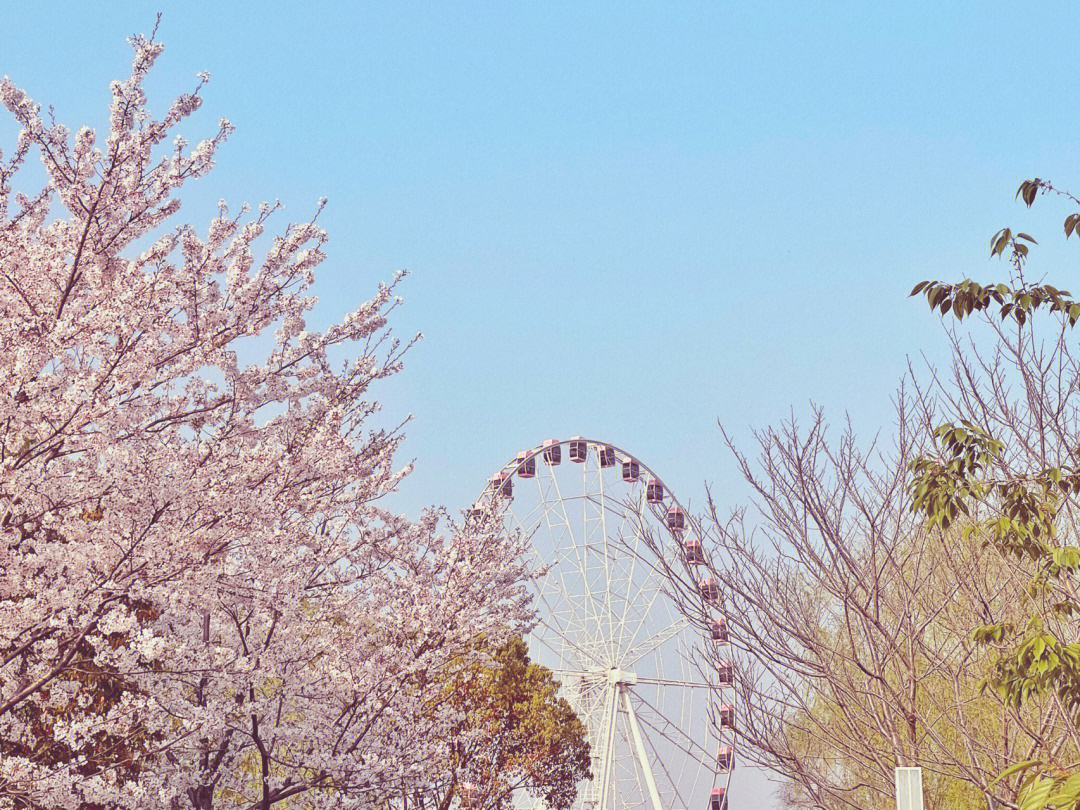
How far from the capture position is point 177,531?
4602 millimetres

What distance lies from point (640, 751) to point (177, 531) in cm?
1776

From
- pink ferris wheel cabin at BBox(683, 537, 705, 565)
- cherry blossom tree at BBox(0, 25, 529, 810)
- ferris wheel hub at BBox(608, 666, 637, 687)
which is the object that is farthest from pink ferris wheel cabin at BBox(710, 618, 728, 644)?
ferris wheel hub at BBox(608, 666, 637, 687)

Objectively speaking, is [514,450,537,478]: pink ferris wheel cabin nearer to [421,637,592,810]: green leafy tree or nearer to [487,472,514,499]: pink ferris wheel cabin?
[487,472,514,499]: pink ferris wheel cabin

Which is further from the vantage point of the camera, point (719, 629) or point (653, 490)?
point (653, 490)

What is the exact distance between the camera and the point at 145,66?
196 inches

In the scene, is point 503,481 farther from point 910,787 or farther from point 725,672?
point 910,787

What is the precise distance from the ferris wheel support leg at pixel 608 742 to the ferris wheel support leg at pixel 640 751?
0.25 meters

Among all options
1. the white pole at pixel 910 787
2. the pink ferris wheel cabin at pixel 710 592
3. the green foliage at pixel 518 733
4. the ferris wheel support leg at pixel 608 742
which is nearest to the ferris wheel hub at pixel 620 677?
the ferris wheel support leg at pixel 608 742

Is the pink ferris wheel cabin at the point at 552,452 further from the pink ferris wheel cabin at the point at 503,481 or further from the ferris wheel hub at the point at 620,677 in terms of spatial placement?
the ferris wheel hub at the point at 620,677

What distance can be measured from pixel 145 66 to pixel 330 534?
129 inches

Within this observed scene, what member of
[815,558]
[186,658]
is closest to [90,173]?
[186,658]

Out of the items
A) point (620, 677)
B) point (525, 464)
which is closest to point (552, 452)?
point (525, 464)

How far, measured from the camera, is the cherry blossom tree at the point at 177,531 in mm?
4633

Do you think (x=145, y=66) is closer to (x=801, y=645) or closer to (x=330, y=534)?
(x=330, y=534)
